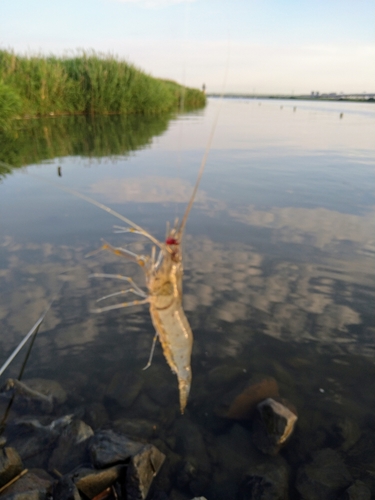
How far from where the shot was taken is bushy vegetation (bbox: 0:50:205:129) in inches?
860

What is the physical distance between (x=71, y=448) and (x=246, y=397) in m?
1.74

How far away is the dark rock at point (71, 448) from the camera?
313cm

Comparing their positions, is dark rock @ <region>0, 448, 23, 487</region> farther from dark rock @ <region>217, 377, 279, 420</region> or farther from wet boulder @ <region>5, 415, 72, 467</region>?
dark rock @ <region>217, 377, 279, 420</region>

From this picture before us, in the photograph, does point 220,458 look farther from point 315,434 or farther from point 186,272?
point 186,272

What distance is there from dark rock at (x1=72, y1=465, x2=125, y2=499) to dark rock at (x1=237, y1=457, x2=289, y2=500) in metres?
1.01

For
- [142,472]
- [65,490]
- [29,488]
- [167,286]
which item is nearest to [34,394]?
[29,488]

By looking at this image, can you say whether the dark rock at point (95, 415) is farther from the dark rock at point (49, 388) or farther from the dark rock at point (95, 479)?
the dark rock at point (95, 479)

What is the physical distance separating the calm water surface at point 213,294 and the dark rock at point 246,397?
10 cm

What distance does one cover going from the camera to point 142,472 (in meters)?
2.94

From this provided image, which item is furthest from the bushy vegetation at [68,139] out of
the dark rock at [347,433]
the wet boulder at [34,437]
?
the dark rock at [347,433]

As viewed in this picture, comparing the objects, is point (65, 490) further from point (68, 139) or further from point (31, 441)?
point (68, 139)

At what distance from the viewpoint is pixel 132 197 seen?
9602mm

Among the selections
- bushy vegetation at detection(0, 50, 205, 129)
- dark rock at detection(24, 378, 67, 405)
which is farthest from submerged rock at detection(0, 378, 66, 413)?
bushy vegetation at detection(0, 50, 205, 129)

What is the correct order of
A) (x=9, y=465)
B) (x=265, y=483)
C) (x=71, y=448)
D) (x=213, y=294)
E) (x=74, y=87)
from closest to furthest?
(x=9, y=465) → (x=265, y=483) → (x=71, y=448) → (x=213, y=294) → (x=74, y=87)
